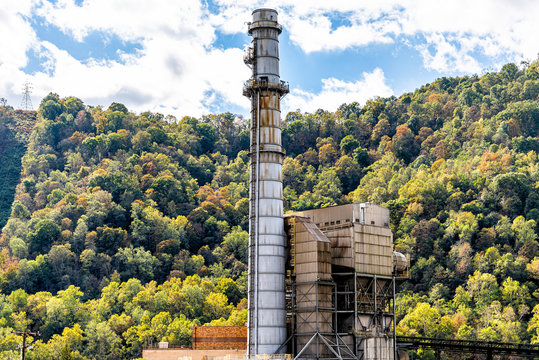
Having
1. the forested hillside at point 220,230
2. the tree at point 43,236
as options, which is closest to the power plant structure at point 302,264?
the forested hillside at point 220,230

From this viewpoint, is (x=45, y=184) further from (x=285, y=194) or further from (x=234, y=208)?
A: (x=285, y=194)

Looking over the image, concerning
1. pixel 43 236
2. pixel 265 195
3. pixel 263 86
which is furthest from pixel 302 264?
pixel 43 236

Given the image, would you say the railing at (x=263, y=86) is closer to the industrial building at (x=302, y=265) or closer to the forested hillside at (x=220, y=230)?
the industrial building at (x=302, y=265)

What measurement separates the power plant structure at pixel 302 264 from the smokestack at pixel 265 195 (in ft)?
0.32

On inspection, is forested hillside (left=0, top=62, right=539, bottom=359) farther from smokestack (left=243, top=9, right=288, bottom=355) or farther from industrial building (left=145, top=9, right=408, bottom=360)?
smokestack (left=243, top=9, right=288, bottom=355)

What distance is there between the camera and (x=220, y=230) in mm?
165500

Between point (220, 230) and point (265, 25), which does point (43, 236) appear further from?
point (265, 25)

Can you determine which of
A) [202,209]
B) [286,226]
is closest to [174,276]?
[202,209]

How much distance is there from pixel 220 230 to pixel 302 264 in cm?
9401

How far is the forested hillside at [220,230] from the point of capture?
120 metres

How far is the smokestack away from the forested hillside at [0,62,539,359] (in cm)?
4188

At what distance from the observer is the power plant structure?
71938 millimetres

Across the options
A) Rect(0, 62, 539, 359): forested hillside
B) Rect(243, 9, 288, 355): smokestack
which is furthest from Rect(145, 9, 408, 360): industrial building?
Rect(0, 62, 539, 359): forested hillside

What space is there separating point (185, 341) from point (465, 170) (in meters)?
75.5
